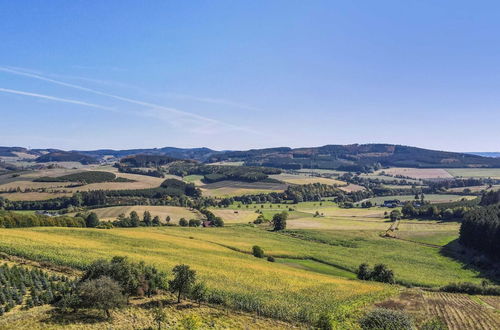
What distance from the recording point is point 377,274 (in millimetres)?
79875

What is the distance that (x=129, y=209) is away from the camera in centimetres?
16025

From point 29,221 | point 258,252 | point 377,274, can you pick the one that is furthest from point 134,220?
point 377,274

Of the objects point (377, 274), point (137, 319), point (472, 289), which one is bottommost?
point (377, 274)

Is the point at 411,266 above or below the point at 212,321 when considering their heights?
below

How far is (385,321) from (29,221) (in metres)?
101

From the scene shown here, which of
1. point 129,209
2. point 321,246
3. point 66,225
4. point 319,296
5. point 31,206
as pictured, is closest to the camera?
point 319,296

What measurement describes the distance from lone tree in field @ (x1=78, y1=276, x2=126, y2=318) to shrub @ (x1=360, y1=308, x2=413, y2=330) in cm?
3141

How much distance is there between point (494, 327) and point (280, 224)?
98.8m

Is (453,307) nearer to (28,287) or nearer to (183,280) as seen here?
(183,280)

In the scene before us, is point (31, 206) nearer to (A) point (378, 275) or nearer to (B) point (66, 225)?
(B) point (66, 225)

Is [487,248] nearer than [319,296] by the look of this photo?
No

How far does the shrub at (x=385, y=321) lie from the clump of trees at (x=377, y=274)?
32717 mm

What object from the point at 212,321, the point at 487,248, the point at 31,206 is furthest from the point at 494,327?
the point at 31,206

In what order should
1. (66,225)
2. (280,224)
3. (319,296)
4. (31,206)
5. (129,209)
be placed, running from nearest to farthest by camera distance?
(319,296) → (66,225) → (280,224) → (129,209) → (31,206)
